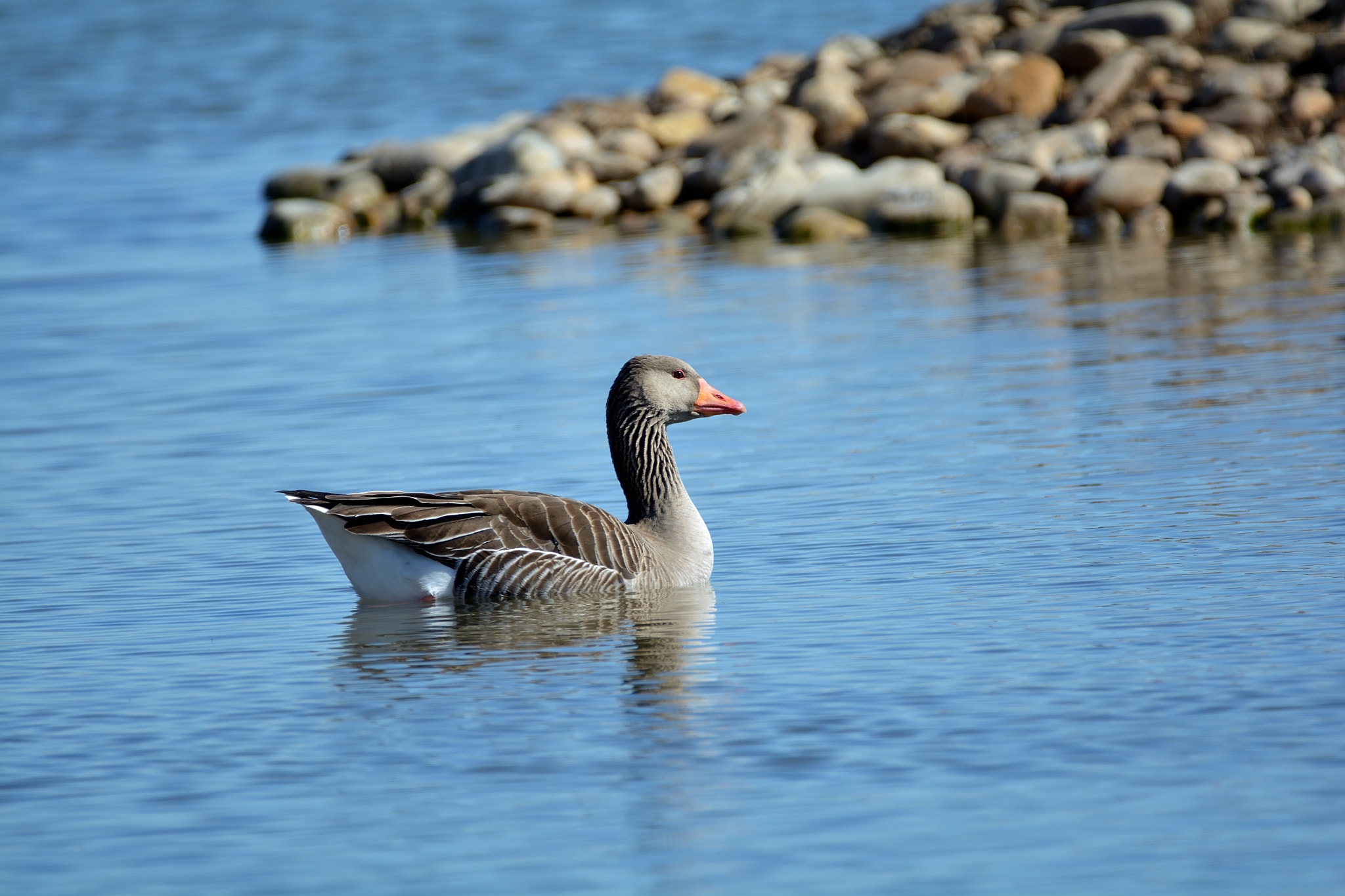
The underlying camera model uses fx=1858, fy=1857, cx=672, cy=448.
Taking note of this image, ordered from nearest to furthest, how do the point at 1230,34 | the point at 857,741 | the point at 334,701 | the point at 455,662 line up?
the point at 857,741 → the point at 334,701 → the point at 455,662 → the point at 1230,34

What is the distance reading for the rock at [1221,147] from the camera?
84.5ft

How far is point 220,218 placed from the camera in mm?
33031

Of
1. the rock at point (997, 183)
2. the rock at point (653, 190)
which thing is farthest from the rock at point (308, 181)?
the rock at point (997, 183)

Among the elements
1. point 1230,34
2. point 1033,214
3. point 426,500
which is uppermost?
point 1230,34

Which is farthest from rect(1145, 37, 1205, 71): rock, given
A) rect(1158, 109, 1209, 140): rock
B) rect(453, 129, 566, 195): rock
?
rect(453, 129, 566, 195): rock

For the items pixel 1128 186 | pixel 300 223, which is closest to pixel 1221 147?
pixel 1128 186

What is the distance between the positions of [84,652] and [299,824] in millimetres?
3228

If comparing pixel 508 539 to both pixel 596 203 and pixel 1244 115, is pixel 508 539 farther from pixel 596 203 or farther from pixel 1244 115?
pixel 596 203

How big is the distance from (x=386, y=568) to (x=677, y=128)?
892 inches

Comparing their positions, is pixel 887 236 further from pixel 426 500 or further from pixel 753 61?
pixel 753 61

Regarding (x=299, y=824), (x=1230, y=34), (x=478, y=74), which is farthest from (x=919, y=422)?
(x=478, y=74)

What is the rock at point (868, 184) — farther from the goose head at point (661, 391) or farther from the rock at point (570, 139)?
the goose head at point (661, 391)

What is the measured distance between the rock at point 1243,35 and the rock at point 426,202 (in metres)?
13.0

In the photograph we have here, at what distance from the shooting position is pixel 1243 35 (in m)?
28.6
